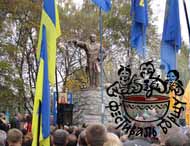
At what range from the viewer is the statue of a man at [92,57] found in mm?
18539

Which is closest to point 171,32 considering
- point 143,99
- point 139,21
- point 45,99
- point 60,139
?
point 139,21

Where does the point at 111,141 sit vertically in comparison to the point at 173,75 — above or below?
below

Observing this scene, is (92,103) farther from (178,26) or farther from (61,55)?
(61,55)

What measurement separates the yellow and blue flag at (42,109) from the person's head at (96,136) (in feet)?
3.02

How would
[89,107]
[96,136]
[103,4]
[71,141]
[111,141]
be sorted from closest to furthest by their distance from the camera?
[96,136]
[111,141]
[71,141]
[103,4]
[89,107]

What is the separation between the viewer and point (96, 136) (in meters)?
4.61

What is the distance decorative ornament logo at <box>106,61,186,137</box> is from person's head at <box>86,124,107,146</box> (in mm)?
725

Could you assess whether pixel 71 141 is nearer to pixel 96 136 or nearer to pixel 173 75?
pixel 96 136

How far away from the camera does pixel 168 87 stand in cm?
550

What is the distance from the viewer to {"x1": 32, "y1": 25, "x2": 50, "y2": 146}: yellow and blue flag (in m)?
5.47

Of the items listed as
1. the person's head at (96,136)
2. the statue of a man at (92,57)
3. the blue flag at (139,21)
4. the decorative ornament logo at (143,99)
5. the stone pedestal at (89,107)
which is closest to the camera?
the person's head at (96,136)

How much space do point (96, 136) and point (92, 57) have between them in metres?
14.3

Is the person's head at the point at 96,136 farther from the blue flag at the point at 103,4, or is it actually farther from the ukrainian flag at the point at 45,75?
the blue flag at the point at 103,4

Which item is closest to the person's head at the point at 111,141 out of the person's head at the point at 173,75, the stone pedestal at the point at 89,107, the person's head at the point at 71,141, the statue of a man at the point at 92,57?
the person's head at the point at 71,141
